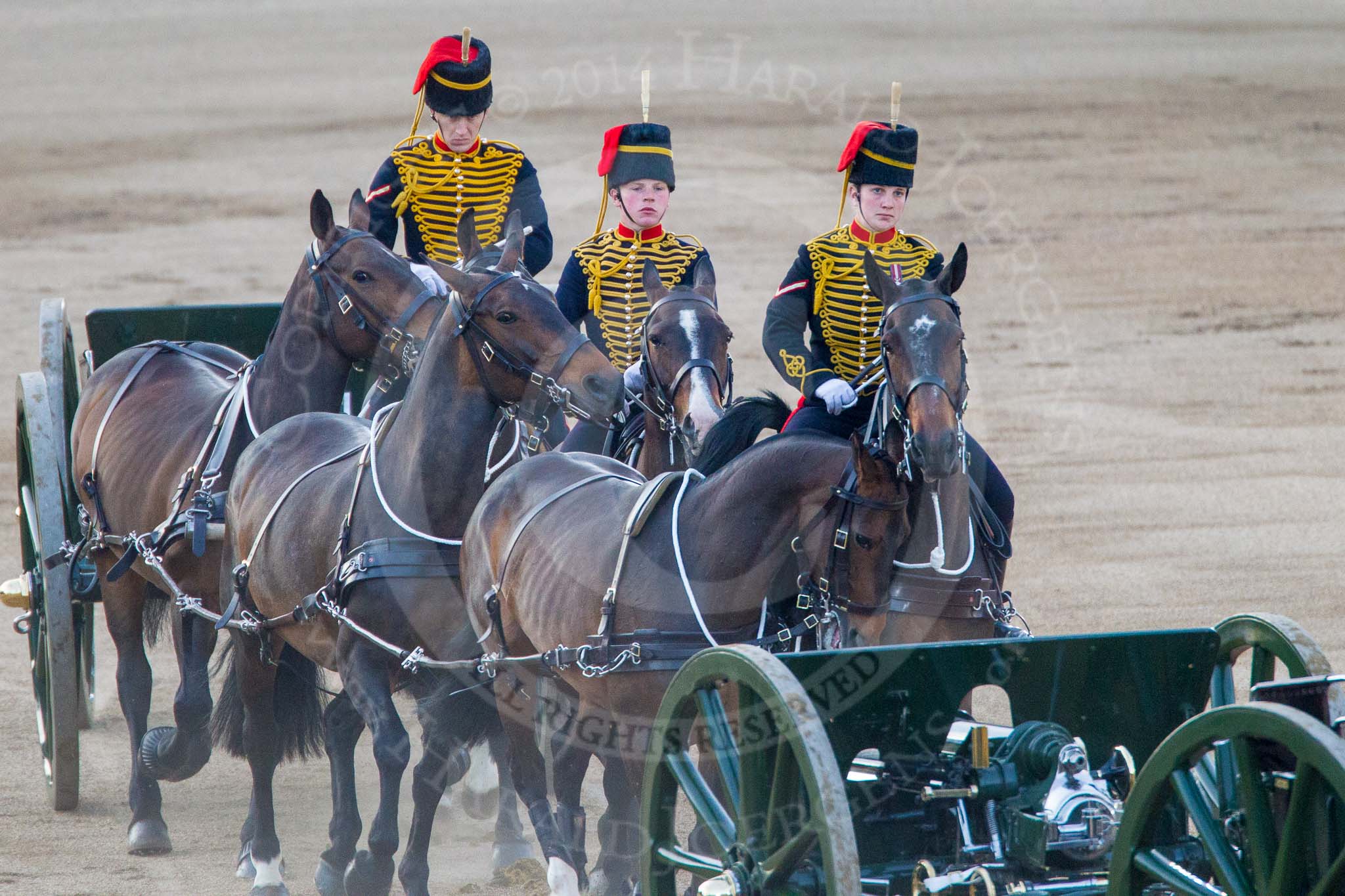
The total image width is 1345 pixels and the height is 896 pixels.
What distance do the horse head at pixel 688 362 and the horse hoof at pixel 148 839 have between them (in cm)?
207

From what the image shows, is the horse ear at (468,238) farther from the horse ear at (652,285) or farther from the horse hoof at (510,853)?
the horse hoof at (510,853)

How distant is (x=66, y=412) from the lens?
698 centimetres

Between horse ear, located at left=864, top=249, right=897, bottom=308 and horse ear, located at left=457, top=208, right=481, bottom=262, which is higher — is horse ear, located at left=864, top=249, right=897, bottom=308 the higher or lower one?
the lower one

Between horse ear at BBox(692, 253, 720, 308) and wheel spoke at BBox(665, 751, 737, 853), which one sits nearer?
wheel spoke at BBox(665, 751, 737, 853)

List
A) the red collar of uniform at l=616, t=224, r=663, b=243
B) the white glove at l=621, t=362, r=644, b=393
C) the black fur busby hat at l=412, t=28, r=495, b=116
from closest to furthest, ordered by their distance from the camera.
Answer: the white glove at l=621, t=362, r=644, b=393 → the red collar of uniform at l=616, t=224, r=663, b=243 → the black fur busby hat at l=412, t=28, r=495, b=116

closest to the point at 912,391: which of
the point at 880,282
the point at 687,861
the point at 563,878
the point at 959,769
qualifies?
the point at 880,282

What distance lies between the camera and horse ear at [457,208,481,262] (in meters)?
5.09

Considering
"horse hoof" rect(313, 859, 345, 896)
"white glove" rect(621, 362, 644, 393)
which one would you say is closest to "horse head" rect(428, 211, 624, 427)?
"white glove" rect(621, 362, 644, 393)

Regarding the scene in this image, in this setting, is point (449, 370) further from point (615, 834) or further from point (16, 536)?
point (16, 536)

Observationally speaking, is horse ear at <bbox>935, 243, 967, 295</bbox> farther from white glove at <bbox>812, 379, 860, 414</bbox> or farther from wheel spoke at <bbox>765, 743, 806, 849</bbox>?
wheel spoke at <bbox>765, 743, 806, 849</bbox>

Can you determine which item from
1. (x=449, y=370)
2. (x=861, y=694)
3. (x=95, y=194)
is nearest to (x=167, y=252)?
(x=95, y=194)

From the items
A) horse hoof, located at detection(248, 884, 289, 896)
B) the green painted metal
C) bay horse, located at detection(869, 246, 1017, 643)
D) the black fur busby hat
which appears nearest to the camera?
bay horse, located at detection(869, 246, 1017, 643)

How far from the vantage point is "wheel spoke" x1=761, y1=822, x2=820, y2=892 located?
3402 millimetres

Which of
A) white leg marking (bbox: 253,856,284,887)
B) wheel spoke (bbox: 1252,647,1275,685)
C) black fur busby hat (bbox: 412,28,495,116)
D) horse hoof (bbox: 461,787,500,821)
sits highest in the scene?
black fur busby hat (bbox: 412,28,495,116)
